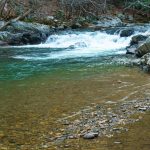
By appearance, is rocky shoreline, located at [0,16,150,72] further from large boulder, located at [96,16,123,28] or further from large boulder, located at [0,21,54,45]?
large boulder, located at [96,16,123,28]

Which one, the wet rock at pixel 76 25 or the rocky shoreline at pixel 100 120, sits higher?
the wet rock at pixel 76 25

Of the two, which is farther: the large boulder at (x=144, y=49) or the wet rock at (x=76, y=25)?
the wet rock at (x=76, y=25)

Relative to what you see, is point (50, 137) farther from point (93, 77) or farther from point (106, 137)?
point (93, 77)

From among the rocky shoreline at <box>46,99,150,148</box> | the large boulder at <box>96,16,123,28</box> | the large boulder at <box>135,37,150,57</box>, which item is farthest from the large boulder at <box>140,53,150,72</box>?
the large boulder at <box>96,16,123,28</box>

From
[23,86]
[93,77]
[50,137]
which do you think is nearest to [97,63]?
[93,77]

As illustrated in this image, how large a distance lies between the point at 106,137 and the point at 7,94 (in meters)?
3.86

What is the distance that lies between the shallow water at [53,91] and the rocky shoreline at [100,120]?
18cm

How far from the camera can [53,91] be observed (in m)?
9.76

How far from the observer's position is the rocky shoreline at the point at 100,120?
6.34 m

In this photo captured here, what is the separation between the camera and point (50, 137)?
629cm

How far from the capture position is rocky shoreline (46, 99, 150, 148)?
20.8 ft

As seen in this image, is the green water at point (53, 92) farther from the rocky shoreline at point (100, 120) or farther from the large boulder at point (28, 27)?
the large boulder at point (28, 27)

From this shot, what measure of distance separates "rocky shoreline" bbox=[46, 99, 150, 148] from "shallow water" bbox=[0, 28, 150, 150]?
0.59 feet

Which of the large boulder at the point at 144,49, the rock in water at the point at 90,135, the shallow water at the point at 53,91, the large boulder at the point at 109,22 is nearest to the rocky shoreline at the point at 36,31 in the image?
the large boulder at the point at 109,22
